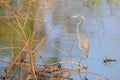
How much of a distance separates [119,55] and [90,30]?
213 cm

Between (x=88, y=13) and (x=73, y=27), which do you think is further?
(x=88, y=13)

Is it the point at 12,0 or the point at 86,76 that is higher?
the point at 12,0

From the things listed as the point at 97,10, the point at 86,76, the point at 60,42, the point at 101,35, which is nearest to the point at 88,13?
the point at 97,10

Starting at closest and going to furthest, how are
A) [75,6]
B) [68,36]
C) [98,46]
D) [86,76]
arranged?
[86,76]
[98,46]
[68,36]
[75,6]

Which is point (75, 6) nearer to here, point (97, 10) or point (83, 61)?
point (97, 10)

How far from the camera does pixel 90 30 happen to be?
8.78 metres

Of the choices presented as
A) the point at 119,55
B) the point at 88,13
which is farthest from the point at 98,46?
the point at 88,13

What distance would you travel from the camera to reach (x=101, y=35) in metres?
8.25

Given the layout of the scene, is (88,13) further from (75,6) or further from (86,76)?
(86,76)

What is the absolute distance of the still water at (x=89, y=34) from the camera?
623cm

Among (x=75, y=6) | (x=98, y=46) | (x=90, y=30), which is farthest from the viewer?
(x=75, y=6)

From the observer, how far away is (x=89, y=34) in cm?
843

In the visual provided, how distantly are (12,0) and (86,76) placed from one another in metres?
6.92

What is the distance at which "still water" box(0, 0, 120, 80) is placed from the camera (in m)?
6.23
